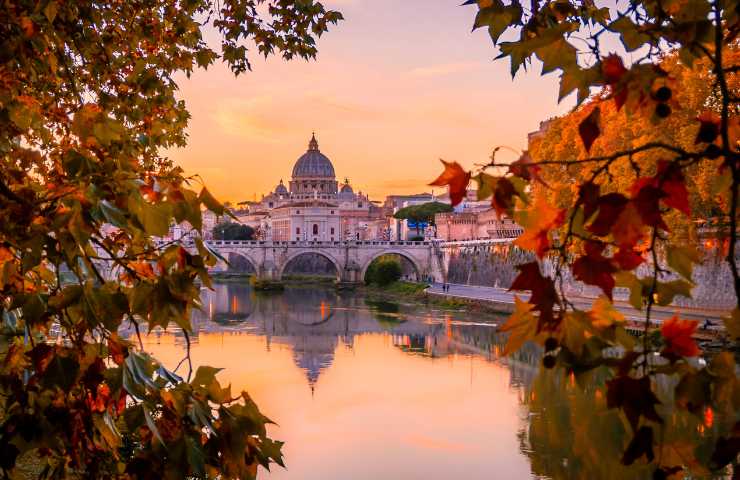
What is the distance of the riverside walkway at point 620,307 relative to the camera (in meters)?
15.2

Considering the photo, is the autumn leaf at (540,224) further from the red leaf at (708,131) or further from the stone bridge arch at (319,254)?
the stone bridge arch at (319,254)

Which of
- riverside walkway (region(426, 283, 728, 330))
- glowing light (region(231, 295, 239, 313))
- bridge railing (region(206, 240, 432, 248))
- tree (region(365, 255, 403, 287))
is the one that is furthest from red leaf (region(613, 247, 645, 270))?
bridge railing (region(206, 240, 432, 248))

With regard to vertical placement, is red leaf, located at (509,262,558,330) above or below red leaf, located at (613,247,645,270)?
below

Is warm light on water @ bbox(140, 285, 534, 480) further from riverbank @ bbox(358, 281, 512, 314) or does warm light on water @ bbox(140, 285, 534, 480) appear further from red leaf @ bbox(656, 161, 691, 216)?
red leaf @ bbox(656, 161, 691, 216)

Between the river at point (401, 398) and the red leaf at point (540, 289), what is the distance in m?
0.20

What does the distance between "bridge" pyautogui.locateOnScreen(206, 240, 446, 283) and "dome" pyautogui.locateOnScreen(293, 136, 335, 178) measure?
40.3 m

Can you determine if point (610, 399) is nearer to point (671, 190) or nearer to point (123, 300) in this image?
point (671, 190)

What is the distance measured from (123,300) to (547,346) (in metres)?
0.93

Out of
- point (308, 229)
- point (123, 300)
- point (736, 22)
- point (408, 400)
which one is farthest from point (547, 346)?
point (308, 229)

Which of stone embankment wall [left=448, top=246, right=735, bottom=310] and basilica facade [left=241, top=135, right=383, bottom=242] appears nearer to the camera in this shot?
stone embankment wall [left=448, top=246, right=735, bottom=310]

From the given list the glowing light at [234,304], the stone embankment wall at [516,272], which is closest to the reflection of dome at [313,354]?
the stone embankment wall at [516,272]

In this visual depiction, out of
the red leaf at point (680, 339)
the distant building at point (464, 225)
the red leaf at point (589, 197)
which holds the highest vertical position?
the distant building at point (464, 225)

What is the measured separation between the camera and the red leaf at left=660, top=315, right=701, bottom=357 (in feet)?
3.51

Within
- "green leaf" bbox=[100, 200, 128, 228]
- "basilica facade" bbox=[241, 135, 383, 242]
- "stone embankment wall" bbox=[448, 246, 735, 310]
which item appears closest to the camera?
"green leaf" bbox=[100, 200, 128, 228]
